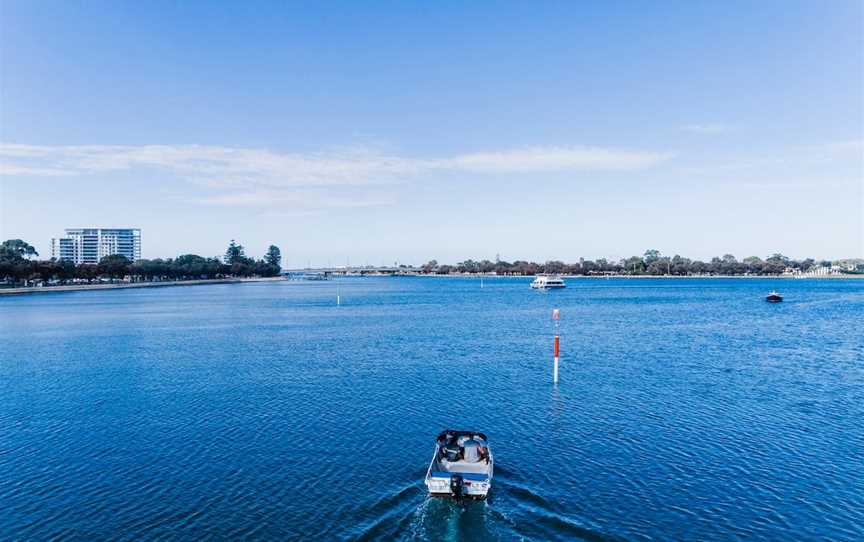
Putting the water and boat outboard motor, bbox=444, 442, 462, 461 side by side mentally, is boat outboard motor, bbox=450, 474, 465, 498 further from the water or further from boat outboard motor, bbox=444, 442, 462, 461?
boat outboard motor, bbox=444, 442, 462, 461

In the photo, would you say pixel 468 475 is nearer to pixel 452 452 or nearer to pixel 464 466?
pixel 464 466

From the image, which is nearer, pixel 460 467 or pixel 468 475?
pixel 468 475

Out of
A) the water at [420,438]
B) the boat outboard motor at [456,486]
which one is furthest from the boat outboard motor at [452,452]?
the boat outboard motor at [456,486]

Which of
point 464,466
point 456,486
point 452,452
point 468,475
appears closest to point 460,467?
point 464,466

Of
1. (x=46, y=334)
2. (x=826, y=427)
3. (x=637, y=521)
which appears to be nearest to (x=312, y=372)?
(x=637, y=521)

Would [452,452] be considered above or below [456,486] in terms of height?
above

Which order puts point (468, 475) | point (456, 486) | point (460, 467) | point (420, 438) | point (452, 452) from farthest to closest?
point (420, 438) < point (452, 452) < point (460, 467) < point (468, 475) < point (456, 486)

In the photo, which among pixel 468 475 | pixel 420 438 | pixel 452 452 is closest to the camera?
pixel 468 475

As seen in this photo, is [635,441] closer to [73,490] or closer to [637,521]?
[637,521]
